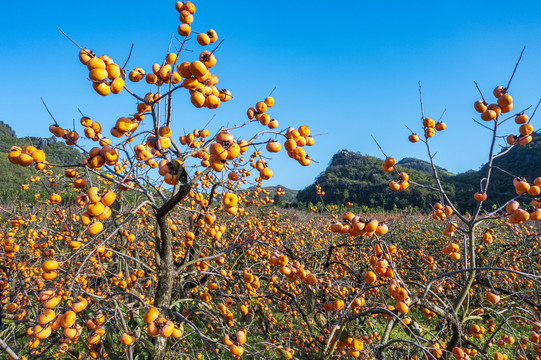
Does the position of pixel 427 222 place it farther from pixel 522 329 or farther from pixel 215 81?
pixel 215 81

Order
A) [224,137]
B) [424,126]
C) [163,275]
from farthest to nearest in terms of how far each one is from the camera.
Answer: [424,126] < [163,275] < [224,137]

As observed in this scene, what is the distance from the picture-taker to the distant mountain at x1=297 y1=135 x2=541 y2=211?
106 ft

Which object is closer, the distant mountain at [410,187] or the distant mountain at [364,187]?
the distant mountain at [410,187]

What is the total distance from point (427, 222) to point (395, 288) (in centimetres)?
1366

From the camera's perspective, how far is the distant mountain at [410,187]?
32312mm

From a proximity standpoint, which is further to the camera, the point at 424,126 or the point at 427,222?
the point at 427,222

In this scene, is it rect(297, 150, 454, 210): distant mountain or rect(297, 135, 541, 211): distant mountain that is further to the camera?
rect(297, 150, 454, 210): distant mountain

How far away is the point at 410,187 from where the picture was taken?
35719 millimetres

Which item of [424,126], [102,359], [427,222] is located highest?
[427,222]

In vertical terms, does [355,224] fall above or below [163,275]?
above

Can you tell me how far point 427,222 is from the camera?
1352 cm

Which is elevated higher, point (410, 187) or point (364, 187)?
point (364, 187)

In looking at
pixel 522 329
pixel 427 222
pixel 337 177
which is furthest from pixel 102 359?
pixel 337 177

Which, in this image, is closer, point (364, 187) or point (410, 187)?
point (410, 187)
